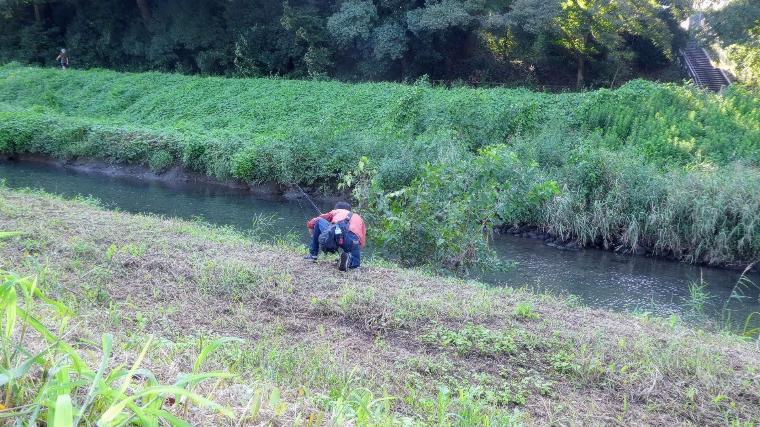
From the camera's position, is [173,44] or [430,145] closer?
[430,145]

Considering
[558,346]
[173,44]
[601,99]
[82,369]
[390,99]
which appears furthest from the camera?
[173,44]

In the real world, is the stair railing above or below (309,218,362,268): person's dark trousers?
above

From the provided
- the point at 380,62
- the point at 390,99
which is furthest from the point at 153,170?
the point at 380,62

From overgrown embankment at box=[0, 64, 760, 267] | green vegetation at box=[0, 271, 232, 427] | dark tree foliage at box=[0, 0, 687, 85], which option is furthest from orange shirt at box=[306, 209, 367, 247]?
dark tree foliage at box=[0, 0, 687, 85]

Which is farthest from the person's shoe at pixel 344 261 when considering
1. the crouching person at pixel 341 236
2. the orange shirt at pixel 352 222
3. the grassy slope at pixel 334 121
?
the grassy slope at pixel 334 121

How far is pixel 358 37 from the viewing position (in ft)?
89.9

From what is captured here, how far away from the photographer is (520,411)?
4.89m

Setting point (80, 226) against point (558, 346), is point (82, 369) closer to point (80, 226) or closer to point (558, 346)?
point (558, 346)

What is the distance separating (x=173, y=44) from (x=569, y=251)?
23.9 meters

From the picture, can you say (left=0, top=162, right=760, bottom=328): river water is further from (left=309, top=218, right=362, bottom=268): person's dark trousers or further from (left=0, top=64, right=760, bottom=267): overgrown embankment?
(left=309, top=218, right=362, bottom=268): person's dark trousers

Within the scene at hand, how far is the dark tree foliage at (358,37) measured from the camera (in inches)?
971

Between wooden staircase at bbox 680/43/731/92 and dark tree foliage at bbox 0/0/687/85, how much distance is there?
4.45ft

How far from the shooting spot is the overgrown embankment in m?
10.4

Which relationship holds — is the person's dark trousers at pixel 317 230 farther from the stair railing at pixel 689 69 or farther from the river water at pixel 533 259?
the stair railing at pixel 689 69
